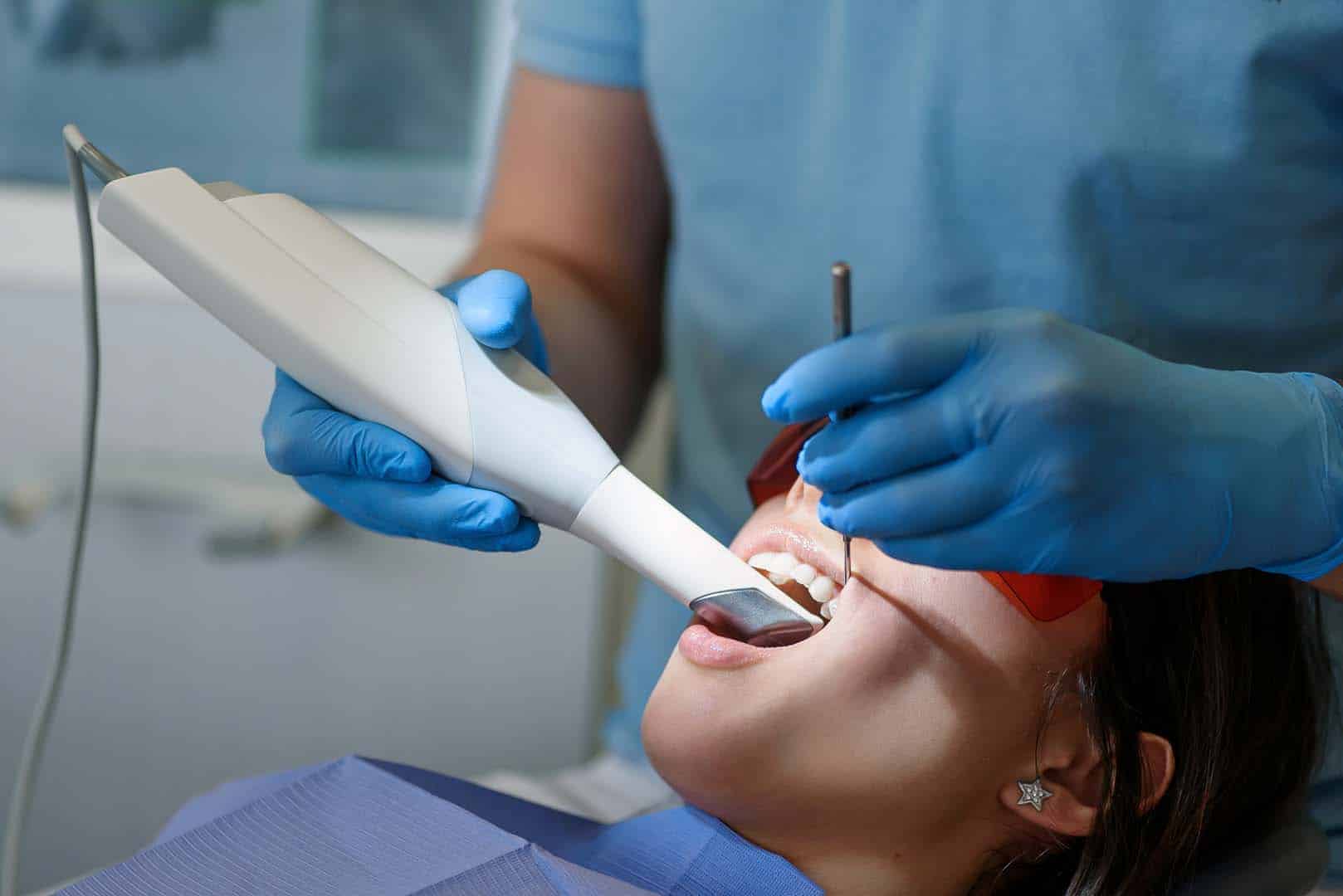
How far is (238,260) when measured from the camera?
35.0 inches

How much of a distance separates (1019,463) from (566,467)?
314mm

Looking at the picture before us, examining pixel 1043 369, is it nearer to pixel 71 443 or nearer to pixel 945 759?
pixel 945 759

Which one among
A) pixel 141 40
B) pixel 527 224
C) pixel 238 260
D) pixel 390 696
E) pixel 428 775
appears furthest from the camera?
pixel 141 40

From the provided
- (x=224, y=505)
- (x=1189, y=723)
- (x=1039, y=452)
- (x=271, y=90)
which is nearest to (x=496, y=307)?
(x=1039, y=452)

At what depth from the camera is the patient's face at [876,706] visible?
3.13ft

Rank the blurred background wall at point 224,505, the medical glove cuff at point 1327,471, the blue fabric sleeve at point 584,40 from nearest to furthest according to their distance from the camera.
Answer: the medical glove cuff at point 1327,471 < the blue fabric sleeve at point 584,40 < the blurred background wall at point 224,505

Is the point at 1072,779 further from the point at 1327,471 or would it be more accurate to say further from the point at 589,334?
the point at 589,334

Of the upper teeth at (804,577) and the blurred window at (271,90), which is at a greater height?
the blurred window at (271,90)

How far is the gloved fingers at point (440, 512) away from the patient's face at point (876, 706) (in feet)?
0.59

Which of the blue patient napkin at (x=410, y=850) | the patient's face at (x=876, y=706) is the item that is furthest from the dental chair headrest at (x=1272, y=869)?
the blue patient napkin at (x=410, y=850)

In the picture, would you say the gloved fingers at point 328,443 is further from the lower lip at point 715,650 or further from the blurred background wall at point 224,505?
the blurred background wall at point 224,505

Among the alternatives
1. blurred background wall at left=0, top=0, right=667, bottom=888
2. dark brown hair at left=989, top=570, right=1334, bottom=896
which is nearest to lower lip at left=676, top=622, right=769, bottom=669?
dark brown hair at left=989, top=570, right=1334, bottom=896

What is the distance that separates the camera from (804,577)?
103 centimetres

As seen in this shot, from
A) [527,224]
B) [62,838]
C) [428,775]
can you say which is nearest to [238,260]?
[428,775]
